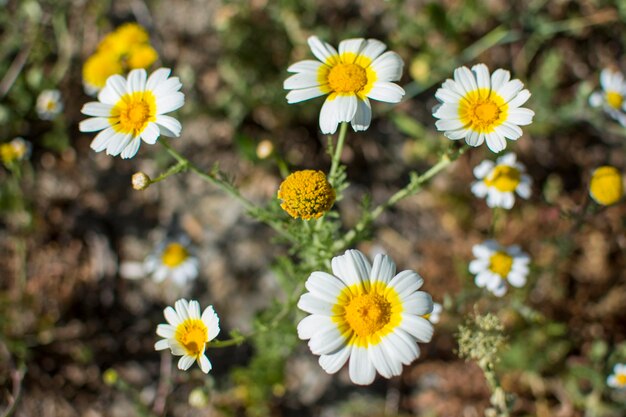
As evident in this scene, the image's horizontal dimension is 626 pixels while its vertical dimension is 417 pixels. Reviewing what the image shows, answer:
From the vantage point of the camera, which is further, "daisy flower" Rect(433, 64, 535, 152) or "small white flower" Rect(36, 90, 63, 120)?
"small white flower" Rect(36, 90, 63, 120)

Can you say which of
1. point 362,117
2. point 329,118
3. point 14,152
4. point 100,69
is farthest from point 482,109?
point 14,152

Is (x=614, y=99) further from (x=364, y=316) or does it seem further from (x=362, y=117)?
(x=364, y=316)

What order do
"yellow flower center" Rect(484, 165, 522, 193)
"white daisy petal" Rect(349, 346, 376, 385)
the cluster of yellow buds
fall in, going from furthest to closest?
the cluster of yellow buds
"yellow flower center" Rect(484, 165, 522, 193)
"white daisy petal" Rect(349, 346, 376, 385)

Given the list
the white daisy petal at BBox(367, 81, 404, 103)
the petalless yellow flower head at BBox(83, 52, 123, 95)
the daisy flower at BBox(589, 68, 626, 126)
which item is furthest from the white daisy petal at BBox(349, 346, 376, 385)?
the petalless yellow flower head at BBox(83, 52, 123, 95)

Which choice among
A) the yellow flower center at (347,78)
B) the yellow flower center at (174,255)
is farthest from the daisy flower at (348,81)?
the yellow flower center at (174,255)

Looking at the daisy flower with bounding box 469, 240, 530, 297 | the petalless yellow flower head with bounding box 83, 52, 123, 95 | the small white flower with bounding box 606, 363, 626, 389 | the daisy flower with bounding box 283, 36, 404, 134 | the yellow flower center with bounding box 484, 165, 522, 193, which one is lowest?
the small white flower with bounding box 606, 363, 626, 389

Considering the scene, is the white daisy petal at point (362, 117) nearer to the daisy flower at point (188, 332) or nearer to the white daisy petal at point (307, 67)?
the white daisy petal at point (307, 67)

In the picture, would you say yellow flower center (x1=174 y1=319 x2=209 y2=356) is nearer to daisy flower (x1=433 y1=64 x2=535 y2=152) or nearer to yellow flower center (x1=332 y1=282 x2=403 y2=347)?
yellow flower center (x1=332 y1=282 x2=403 y2=347)
